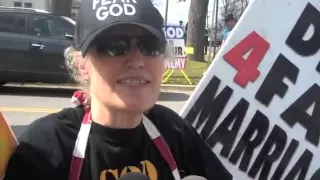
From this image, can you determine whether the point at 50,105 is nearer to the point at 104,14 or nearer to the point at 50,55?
the point at 50,55

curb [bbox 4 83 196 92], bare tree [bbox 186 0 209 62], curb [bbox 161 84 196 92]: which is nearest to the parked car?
curb [bbox 4 83 196 92]

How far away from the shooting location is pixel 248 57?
2119 millimetres

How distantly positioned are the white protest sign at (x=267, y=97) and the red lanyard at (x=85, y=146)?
40cm

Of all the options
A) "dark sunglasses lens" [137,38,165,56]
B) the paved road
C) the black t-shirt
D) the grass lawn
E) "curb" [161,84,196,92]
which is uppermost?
"dark sunglasses lens" [137,38,165,56]

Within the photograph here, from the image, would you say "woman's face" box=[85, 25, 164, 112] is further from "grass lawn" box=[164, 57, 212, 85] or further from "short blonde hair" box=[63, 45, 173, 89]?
"grass lawn" box=[164, 57, 212, 85]

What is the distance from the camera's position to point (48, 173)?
1570 mm

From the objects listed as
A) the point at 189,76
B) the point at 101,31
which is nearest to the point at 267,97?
the point at 101,31

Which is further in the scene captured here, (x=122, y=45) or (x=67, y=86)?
(x=67, y=86)

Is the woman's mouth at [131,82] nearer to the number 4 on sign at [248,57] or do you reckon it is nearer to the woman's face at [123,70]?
the woman's face at [123,70]

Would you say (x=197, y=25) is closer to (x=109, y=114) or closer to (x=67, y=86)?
(x=67, y=86)

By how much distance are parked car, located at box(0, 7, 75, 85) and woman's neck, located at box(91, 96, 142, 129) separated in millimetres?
10028

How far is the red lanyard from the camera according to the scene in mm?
1613

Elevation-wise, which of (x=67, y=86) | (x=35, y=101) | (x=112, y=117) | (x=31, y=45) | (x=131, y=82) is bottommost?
(x=67, y=86)

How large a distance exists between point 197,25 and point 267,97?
1906 cm
